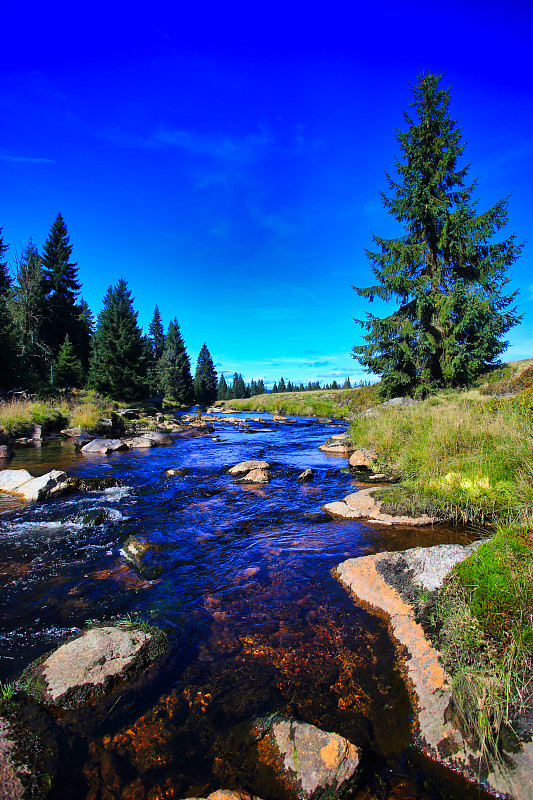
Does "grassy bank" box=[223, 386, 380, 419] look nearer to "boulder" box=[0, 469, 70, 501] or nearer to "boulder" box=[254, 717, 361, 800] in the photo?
"boulder" box=[0, 469, 70, 501]

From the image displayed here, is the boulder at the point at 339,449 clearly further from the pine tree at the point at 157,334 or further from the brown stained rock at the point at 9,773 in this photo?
the pine tree at the point at 157,334

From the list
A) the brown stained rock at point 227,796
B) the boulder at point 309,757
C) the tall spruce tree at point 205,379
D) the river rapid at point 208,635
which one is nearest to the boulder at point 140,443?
the river rapid at point 208,635

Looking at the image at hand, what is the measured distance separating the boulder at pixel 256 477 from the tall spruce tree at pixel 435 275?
41.8 ft

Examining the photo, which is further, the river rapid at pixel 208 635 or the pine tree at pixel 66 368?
the pine tree at pixel 66 368

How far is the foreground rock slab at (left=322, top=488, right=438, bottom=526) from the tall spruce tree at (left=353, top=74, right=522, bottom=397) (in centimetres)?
1363

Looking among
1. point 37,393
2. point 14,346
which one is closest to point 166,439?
point 37,393

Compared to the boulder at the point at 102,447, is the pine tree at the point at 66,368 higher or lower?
higher

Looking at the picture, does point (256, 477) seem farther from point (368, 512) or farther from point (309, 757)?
point (309, 757)

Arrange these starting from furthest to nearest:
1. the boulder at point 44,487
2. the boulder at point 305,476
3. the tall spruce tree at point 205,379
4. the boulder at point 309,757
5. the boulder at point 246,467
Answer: the tall spruce tree at point 205,379 < the boulder at point 246,467 < the boulder at point 305,476 < the boulder at point 44,487 < the boulder at point 309,757

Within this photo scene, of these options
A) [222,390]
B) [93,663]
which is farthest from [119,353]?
[222,390]

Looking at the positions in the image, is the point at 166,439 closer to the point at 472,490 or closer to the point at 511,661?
the point at 472,490

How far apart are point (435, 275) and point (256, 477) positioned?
16.7m

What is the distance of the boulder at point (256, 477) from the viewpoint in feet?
34.4

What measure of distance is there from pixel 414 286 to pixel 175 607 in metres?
20.6
